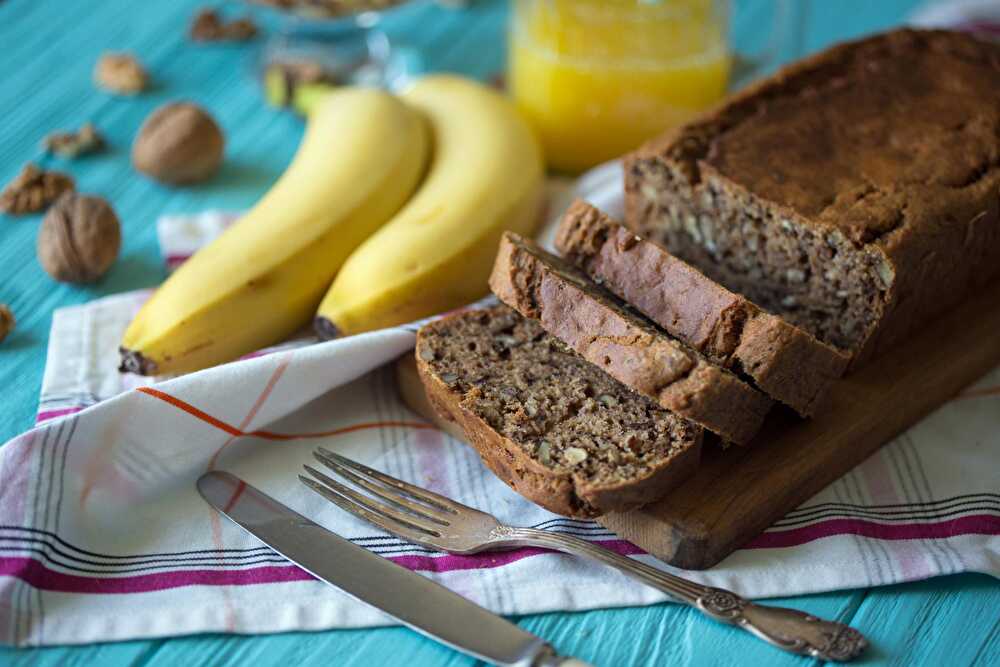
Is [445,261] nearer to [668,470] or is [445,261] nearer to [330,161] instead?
[330,161]

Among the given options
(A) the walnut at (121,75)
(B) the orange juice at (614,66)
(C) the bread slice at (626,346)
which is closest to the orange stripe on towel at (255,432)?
(C) the bread slice at (626,346)

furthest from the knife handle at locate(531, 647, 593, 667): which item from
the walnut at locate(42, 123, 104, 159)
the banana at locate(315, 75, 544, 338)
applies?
the walnut at locate(42, 123, 104, 159)

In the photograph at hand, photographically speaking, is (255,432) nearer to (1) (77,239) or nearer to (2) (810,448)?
(1) (77,239)

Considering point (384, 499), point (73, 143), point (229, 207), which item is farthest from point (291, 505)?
point (73, 143)

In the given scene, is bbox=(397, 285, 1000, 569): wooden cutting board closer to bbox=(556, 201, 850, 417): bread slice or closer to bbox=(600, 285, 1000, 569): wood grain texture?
bbox=(600, 285, 1000, 569): wood grain texture

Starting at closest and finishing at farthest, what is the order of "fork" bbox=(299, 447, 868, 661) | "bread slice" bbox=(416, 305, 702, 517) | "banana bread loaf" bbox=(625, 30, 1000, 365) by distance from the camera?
"fork" bbox=(299, 447, 868, 661) < "bread slice" bbox=(416, 305, 702, 517) < "banana bread loaf" bbox=(625, 30, 1000, 365)

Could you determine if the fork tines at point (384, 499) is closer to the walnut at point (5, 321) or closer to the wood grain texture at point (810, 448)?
the wood grain texture at point (810, 448)
